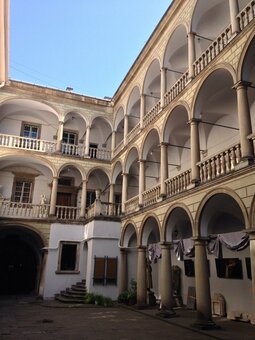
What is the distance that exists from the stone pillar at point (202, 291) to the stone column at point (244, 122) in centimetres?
343

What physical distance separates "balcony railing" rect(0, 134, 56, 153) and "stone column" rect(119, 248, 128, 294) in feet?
27.6

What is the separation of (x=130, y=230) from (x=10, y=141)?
9638 mm

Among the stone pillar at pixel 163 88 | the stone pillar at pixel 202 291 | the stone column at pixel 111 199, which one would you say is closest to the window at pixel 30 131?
the stone column at pixel 111 199

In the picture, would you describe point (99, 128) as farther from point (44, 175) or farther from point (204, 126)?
point (204, 126)

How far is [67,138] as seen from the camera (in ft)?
78.6

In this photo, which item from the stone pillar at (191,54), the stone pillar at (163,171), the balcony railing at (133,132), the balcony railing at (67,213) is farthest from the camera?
the balcony railing at (67,213)

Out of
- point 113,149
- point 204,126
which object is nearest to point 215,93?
point 204,126

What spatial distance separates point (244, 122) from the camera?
358 inches

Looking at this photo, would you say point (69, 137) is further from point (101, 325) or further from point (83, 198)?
point (101, 325)

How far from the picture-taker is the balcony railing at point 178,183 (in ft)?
39.3

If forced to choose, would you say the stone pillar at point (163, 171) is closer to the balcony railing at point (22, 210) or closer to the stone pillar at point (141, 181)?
the stone pillar at point (141, 181)

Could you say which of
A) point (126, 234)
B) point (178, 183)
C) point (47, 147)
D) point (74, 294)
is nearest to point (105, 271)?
point (74, 294)

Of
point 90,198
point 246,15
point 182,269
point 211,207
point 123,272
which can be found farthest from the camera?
point 90,198

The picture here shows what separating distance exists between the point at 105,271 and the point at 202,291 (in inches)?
319
